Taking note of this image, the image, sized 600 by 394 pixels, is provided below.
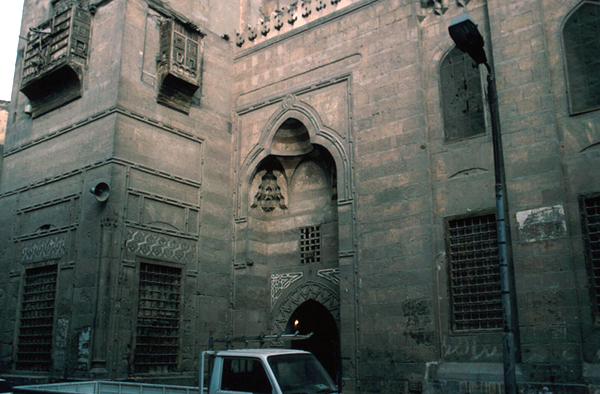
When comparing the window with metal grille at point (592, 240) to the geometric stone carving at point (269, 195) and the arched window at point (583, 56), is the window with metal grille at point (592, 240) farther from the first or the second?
the geometric stone carving at point (269, 195)

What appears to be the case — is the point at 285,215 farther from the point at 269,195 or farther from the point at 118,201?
the point at 118,201

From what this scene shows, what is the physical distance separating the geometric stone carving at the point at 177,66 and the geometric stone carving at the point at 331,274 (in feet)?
19.0

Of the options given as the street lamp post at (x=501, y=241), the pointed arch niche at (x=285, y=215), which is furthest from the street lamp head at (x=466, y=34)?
the pointed arch niche at (x=285, y=215)

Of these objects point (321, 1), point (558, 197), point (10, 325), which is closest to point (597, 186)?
point (558, 197)

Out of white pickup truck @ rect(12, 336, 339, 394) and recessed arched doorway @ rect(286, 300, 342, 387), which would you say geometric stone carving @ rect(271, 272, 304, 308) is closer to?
recessed arched doorway @ rect(286, 300, 342, 387)

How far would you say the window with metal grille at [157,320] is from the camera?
13.9 metres

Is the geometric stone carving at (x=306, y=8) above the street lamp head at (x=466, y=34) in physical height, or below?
above

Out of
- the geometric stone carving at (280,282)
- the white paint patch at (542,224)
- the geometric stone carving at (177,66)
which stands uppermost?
the geometric stone carving at (177,66)

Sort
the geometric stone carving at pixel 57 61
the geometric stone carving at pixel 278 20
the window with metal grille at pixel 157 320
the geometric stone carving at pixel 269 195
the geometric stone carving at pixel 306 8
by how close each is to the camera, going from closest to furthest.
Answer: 1. the window with metal grille at pixel 157 320
2. the geometric stone carving at pixel 57 61
3. the geometric stone carving at pixel 306 8
4. the geometric stone carving at pixel 269 195
5. the geometric stone carving at pixel 278 20

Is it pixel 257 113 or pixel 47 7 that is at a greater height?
pixel 47 7

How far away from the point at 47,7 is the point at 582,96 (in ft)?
49.0

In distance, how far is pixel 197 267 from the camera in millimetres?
15430

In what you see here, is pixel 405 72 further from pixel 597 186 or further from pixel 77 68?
pixel 77 68

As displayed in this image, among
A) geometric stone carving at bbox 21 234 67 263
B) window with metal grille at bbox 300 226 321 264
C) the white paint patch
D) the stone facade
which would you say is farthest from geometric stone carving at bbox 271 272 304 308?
the white paint patch
